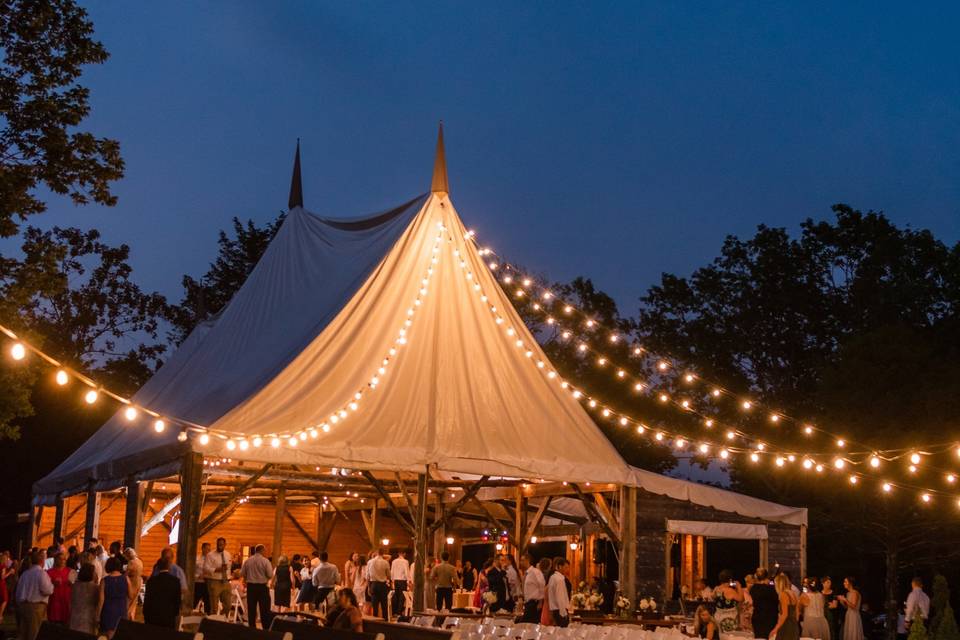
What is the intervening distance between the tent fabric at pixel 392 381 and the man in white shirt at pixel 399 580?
4.62m

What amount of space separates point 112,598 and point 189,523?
174cm

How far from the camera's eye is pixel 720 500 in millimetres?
18359

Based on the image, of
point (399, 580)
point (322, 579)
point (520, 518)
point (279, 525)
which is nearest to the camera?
point (322, 579)

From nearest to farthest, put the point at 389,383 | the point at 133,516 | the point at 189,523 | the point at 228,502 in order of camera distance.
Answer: the point at 189,523 → the point at 228,502 → the point at 389,383 → the point at 133,516

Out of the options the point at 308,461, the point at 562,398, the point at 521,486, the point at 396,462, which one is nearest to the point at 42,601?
the point at 308,461

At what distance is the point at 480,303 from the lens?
15867 mm

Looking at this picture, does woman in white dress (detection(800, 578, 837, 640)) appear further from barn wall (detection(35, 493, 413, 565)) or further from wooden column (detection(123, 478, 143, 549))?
barn wall (detection(35, 493, 413, 565))

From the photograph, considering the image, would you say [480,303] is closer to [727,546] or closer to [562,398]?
[562,398]

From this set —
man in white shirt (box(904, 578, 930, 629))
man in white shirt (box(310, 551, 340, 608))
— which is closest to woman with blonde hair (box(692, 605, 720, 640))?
man in white shirt (box(904, 578, 930, 629))

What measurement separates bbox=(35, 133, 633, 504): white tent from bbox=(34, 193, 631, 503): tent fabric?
0.02 m

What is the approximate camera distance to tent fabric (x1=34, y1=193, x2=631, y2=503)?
13.7 metres

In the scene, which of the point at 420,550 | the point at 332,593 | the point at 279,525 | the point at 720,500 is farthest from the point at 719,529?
the point at 279,525

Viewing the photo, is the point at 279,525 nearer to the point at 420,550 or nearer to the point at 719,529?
the point at 420,550

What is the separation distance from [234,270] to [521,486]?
24274mm
